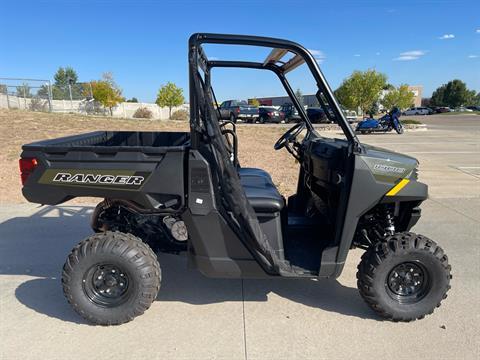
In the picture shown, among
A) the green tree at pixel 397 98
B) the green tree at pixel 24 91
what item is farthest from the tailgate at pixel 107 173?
the green tree at pixel 397 98

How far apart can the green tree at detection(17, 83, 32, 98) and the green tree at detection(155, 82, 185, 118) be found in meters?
22.3

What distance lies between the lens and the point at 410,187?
2730 mm

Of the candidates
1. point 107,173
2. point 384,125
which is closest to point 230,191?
point 107,173

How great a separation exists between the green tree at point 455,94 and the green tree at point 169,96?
2211 inches

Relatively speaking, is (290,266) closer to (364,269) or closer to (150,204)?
(364,269)

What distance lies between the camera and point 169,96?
45781 mm

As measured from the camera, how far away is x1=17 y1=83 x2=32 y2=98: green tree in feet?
74.9

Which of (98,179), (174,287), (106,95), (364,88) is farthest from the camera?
(106,95)

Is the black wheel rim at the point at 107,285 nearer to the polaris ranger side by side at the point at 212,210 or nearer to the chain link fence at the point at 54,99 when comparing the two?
the polaris ranger side by side at the point at 212,210

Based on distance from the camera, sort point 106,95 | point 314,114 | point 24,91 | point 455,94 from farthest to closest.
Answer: point 455,94
point 106,95
point 24,91
point 314,114

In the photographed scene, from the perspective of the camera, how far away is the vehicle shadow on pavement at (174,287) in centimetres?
304

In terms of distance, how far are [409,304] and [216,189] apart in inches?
62.7

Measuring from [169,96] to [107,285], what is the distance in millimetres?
44754

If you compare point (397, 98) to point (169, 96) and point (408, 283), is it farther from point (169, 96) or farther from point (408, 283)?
point (408, 283)
